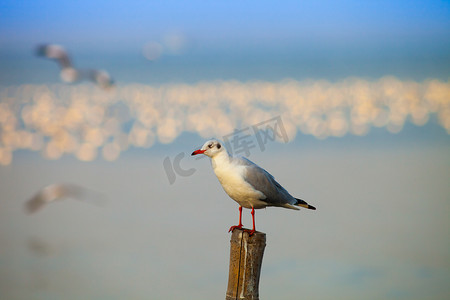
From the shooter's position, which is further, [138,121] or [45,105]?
[45,105]

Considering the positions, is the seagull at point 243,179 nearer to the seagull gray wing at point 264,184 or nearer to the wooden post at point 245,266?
the seagull gray wing at point 264,184

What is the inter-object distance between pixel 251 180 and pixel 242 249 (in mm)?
645

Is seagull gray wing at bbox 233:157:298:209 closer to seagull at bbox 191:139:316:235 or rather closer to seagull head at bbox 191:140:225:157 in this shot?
seagull at bbox 191:139:316:235

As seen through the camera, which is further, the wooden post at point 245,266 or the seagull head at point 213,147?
the seagull head at point 213,147

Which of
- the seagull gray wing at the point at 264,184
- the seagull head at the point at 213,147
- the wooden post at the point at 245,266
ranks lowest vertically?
the wooden post at the point at 245,266

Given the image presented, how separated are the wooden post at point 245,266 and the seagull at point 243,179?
1.58ft

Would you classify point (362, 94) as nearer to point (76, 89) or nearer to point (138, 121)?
point (138, 121)

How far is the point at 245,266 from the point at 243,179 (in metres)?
0.71

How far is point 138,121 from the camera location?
1480 centimetres

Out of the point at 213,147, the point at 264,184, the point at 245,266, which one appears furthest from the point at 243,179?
the point at 245,266

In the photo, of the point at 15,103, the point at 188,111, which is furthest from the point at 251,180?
the point at 15,103

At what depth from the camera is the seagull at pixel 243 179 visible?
409cm

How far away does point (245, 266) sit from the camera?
11.6 feet

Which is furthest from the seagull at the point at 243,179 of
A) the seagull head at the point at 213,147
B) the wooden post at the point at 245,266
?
the wooden post at the point at 245,266
